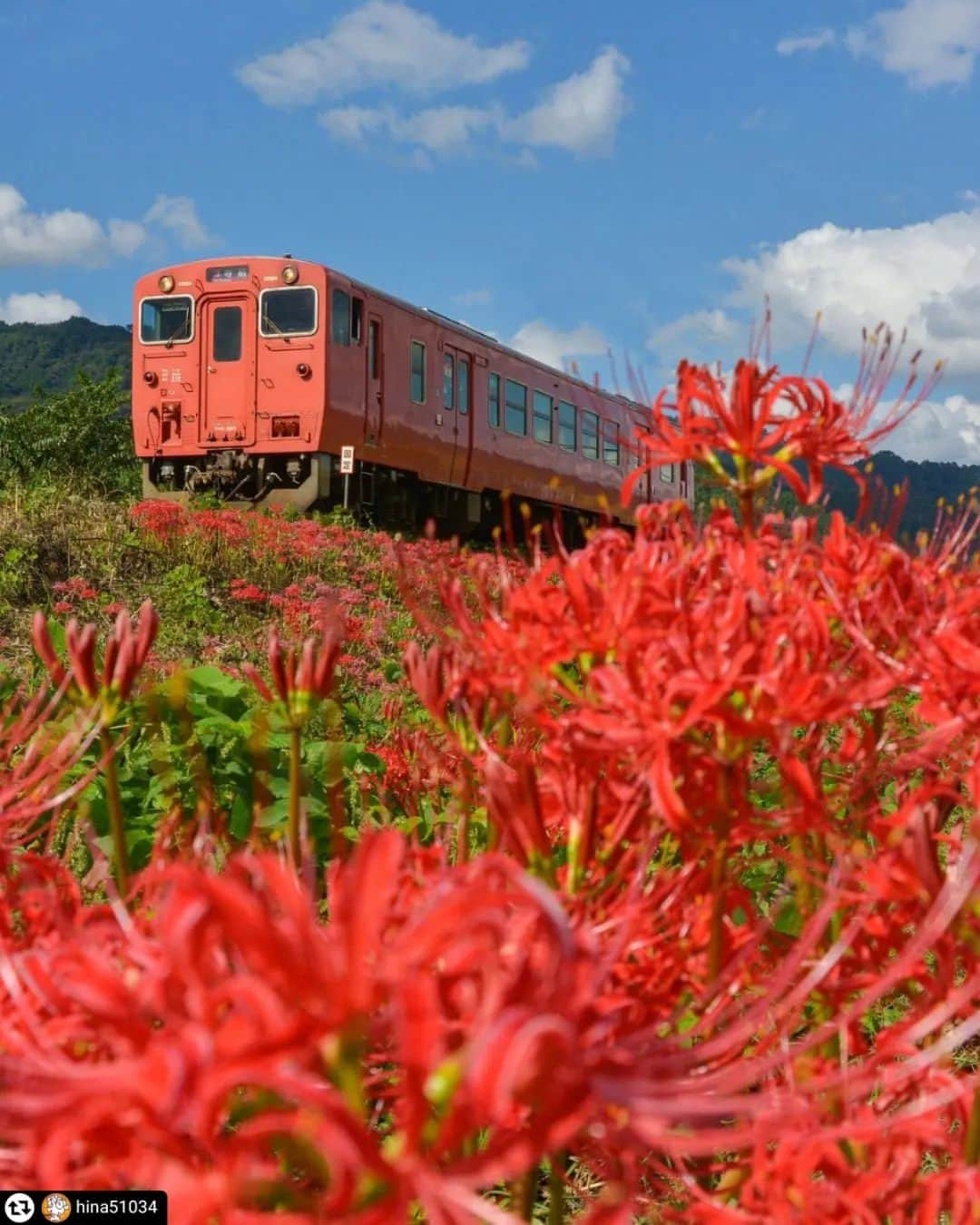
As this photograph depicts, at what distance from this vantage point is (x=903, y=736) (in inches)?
57.2

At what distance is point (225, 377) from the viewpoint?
608 inches

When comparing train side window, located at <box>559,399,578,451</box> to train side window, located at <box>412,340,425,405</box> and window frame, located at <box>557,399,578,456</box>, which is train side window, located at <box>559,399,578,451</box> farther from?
train side window, located at <box>412,340,425,405</box>

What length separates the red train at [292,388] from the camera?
48.9 ft

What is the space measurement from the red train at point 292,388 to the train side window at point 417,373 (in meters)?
0.02

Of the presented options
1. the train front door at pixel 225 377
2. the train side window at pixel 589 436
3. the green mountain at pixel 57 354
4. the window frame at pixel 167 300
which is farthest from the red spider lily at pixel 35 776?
the green mountain at pixel 57 354

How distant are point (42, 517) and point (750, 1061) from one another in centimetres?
1156

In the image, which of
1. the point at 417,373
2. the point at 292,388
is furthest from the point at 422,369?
the point at 292,388

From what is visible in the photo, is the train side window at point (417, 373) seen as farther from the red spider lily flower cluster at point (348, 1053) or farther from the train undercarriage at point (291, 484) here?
the red spider lily flower cluster at point (348, 1053)

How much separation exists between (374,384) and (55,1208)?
15.3 metres

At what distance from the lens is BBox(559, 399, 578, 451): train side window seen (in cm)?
2100

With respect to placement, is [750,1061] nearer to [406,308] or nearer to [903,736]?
[903,736]

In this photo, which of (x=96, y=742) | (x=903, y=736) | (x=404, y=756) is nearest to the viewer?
(x=903, y=736)

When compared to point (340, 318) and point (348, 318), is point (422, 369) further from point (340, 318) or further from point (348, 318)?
point (340, 318)

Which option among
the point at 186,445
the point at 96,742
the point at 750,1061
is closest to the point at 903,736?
the point at 750,1061
